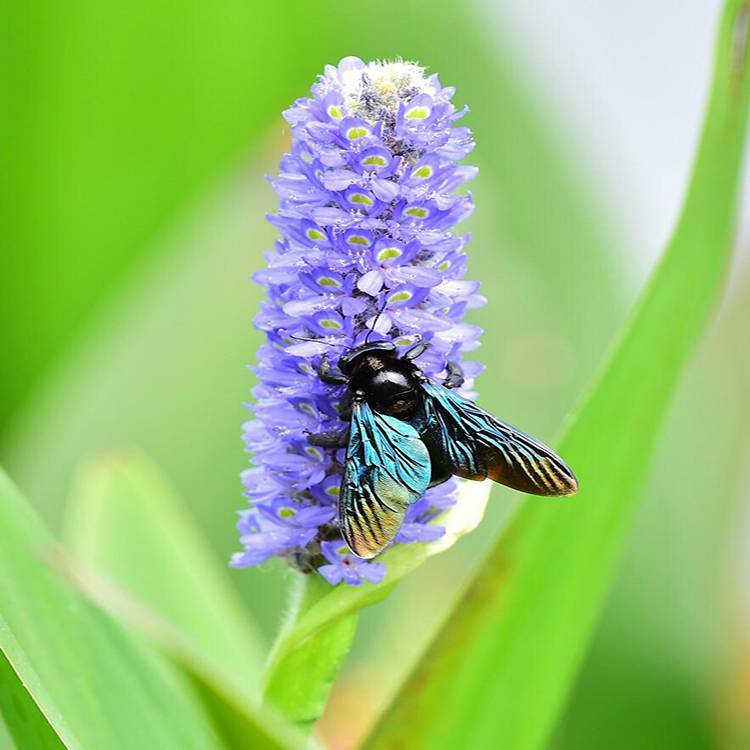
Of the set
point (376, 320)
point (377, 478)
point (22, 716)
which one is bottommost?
point (22, 716)

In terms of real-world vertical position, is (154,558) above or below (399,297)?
below

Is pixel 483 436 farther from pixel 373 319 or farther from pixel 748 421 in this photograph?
pixel 748 421

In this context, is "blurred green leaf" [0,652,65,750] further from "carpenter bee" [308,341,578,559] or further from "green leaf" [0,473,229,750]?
"carpenter bee" [308,341,578,559]

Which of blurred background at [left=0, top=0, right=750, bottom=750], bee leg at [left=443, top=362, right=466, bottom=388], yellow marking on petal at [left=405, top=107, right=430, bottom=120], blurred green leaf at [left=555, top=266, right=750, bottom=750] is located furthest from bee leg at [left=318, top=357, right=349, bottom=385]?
blurred green leaf at [left=555, top=266, right=750, bottom=750]

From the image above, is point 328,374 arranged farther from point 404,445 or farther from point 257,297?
point 257,297

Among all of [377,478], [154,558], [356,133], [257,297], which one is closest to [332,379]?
[377,478]

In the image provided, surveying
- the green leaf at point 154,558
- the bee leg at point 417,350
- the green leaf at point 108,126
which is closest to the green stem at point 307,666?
the bee leg at point 417,350

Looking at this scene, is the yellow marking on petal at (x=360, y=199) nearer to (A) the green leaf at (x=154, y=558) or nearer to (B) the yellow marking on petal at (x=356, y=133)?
(B) the yellow marking on petal at (x=356, y=133)
